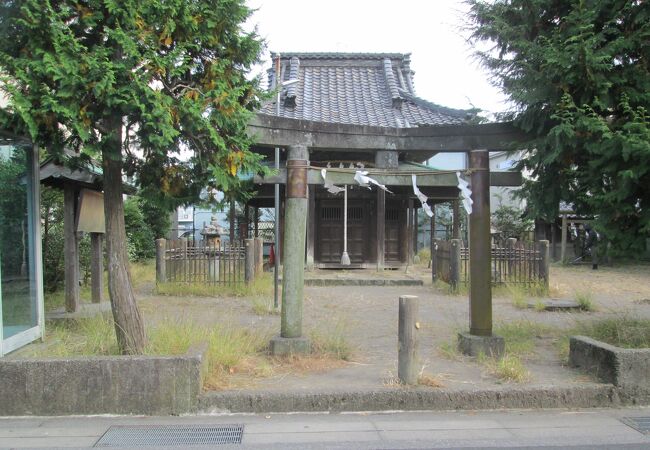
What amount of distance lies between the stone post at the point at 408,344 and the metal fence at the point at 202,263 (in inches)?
298

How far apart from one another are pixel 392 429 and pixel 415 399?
22.3 inches

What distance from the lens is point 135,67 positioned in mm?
4965

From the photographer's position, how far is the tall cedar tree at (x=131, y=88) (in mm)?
4668

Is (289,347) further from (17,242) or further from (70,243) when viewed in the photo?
(70,243)

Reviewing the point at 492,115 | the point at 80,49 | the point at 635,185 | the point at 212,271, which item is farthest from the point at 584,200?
the point at 212,271

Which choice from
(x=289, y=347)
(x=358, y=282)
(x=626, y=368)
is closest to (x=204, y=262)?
(x=358, y=282)

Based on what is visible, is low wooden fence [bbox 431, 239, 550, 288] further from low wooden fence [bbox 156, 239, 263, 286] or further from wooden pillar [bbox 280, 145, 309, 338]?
wooden pillar [bbox 280, 145, 309, 338]

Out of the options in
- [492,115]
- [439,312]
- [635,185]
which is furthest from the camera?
[439,312]

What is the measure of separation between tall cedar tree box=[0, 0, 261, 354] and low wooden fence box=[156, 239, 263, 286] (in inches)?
252

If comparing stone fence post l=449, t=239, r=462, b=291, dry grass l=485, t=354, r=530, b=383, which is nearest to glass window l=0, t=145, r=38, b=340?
dry grass l=485, t=354, r=530, b=383

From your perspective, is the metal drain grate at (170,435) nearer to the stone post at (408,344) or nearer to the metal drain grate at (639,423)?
the stone post at (408,344)

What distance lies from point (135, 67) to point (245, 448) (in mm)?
3521

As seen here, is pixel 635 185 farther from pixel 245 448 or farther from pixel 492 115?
pixel 245 448

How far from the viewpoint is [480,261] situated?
6613mm
